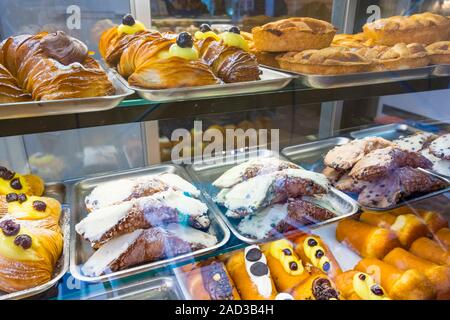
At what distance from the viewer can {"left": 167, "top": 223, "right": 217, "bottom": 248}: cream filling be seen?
40.9 inches

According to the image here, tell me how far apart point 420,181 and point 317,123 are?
88cm

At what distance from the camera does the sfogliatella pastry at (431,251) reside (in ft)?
4.54

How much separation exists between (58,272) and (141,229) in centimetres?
24

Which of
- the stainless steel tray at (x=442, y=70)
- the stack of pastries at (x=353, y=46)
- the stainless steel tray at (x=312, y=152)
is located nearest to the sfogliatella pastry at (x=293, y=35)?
the stack of pastries at (x=353, y=46)

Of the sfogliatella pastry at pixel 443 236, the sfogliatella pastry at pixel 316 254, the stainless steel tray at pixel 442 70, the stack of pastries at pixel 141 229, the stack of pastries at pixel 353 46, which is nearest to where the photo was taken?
Answer: the stack of pastries at pixel 141 229

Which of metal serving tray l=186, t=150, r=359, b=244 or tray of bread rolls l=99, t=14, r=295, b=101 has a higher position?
tray of bread rolls l=99, t=14, r=295, b=101

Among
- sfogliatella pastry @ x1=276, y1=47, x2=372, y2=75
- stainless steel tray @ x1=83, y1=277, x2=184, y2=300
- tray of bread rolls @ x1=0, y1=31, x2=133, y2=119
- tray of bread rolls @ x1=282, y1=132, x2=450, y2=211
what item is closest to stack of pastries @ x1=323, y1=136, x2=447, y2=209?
tray of bread rolls @ x1=282, y1=132, x2=450, y2=211

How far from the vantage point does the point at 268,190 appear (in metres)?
1.17

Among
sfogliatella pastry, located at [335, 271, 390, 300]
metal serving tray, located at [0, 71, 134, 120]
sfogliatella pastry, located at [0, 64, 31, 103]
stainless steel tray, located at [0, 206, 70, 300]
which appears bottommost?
sfogliatella pastry, located at [335, 271, 390, 300]

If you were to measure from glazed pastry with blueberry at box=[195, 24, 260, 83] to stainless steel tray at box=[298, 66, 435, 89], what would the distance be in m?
0.16

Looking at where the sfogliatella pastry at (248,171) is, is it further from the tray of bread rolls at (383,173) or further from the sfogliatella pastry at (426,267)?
the sfogliatella pastry at (426,267)

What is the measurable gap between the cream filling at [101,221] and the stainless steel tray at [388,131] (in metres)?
1.26

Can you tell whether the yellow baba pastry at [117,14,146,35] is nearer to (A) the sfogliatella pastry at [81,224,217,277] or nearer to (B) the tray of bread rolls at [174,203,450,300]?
(A) the sfogliatella pastry at [81,224,217,277]
